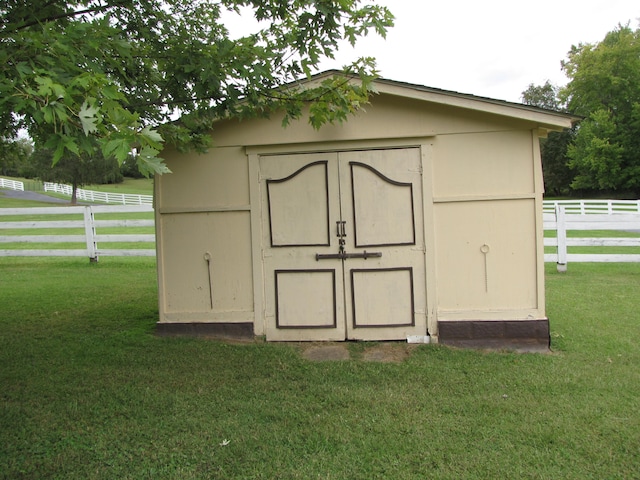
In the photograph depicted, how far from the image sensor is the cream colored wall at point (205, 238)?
5949 mm

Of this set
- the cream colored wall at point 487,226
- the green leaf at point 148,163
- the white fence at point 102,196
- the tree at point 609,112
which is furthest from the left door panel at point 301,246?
the tree at point 609,112

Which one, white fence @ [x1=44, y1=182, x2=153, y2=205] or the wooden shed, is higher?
white fence @ [x1=44, y1=182, x2=153, y2=205]

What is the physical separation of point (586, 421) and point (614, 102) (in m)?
50.8

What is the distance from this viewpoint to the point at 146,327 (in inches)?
262

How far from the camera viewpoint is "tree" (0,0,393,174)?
2539 mm

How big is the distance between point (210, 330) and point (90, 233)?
7.28 metres

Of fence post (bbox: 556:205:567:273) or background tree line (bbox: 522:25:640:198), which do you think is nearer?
fence post (bbox: 556:205:567:273)

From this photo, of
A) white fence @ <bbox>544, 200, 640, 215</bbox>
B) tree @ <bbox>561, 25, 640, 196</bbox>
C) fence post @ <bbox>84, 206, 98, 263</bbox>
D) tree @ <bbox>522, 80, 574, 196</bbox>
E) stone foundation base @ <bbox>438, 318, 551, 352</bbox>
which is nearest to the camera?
stone foundation base @ <bbox>438, 318, 551, 352</bbox>

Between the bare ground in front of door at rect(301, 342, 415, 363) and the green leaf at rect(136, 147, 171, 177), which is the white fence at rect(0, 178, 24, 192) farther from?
the green leaf at rect(136, 147, 171, 177)

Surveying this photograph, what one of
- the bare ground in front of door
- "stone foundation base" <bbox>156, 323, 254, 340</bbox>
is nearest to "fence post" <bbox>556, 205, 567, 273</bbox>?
the bare ground in front of door

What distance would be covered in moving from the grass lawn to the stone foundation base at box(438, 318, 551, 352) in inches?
9.3

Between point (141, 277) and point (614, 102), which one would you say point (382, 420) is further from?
point (614, 102)

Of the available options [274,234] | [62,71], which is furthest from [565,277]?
[62,71]

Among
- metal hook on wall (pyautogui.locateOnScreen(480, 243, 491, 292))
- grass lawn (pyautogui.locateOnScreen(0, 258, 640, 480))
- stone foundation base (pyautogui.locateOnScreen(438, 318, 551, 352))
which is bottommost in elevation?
grass lawn (pyautogui.locateOnScreen(0, 258, 640, 480))
